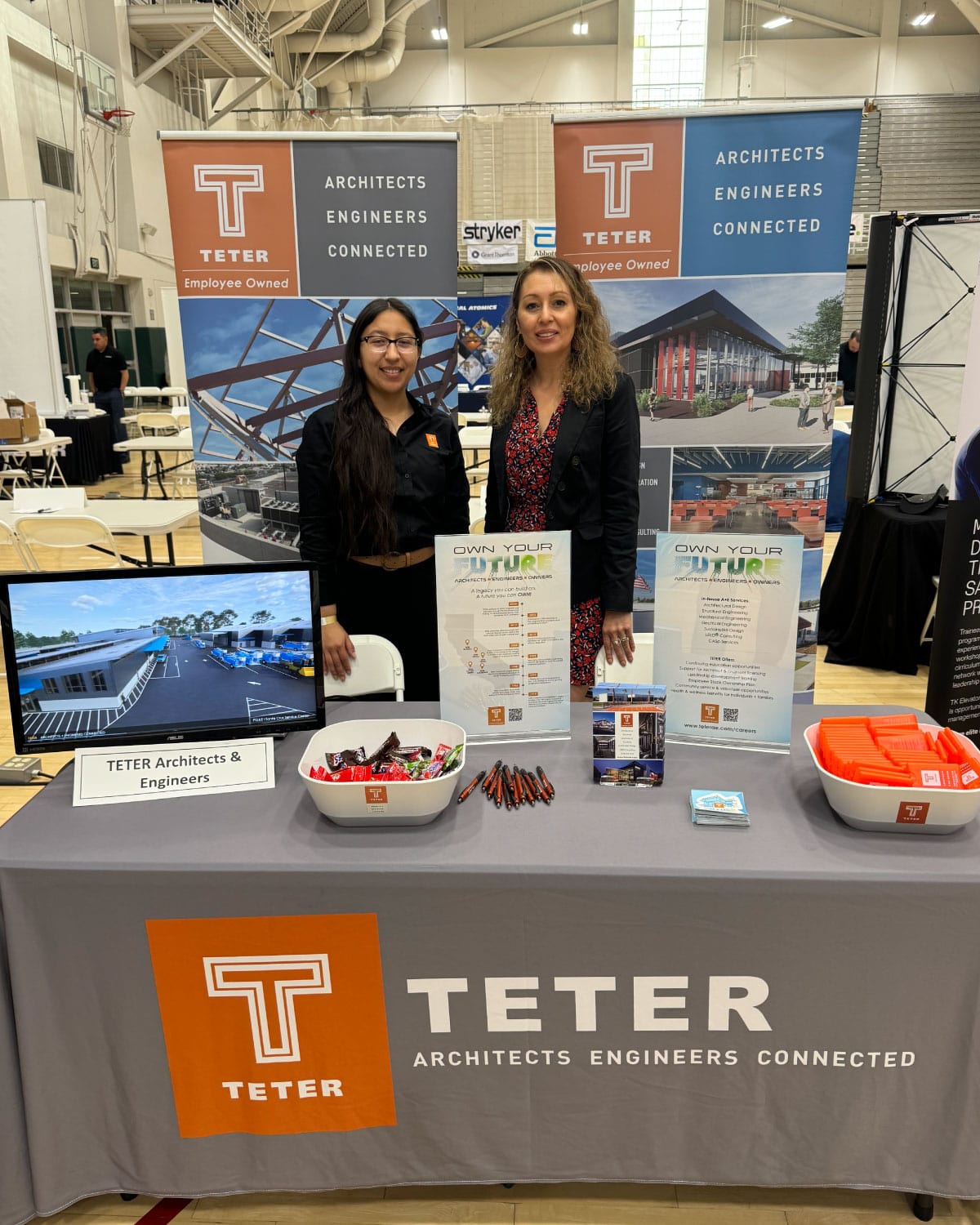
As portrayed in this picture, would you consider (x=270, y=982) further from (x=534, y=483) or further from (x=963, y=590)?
(x=963, y=590)

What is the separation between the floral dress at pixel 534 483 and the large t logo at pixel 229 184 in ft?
4.16

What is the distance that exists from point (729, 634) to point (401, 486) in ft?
3.27

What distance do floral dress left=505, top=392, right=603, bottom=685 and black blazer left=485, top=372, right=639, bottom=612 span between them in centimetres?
2

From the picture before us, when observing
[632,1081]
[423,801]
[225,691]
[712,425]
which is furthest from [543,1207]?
[712,425]

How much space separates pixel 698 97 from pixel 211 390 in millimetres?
15814

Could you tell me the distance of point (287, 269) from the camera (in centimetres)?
279

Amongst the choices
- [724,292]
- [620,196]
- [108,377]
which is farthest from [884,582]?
[108,377]

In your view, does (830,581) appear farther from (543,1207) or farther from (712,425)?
(543,1207)

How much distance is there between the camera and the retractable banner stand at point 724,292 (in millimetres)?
2727

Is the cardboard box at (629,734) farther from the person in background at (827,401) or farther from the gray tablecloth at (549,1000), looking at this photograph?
the person in background at (827,401)

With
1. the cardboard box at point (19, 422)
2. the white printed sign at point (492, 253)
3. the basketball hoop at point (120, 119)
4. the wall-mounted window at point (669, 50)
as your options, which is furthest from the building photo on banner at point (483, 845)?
the wall-mounted window at point (669, 50)

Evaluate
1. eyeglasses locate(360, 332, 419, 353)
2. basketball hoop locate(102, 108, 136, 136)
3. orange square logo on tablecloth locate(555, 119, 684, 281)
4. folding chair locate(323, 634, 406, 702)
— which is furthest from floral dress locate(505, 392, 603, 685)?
basketball hoop locate(102, 108, 136, 136)

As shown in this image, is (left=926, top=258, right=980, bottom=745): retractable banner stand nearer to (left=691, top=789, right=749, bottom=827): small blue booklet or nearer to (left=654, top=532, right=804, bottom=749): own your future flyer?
(left=654, top=532, right=804, bottom=749): own your future flyer

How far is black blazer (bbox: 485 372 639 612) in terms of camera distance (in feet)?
6.95
